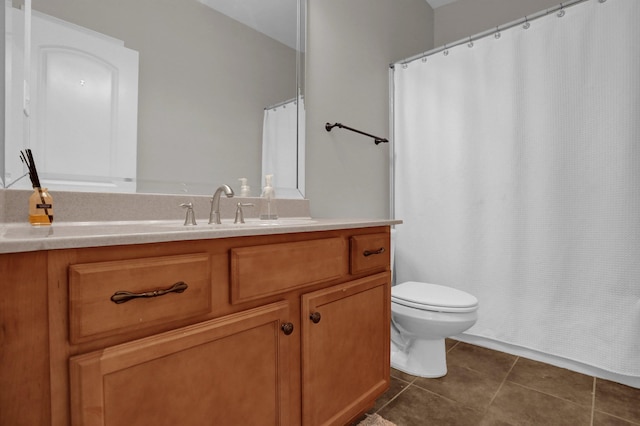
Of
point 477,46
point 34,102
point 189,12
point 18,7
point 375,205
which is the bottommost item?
point 375,205

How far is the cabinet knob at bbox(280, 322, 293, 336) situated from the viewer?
904 millimetres

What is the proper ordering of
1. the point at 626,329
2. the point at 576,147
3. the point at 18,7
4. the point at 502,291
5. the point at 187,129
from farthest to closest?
the point at 502,291
the point at 576,147
the point at 626,329
the point at 187,129
the point at 18,7

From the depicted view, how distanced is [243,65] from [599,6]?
178cm

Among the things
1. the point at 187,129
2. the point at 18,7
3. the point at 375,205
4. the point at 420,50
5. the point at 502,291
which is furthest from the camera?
the point at 420,50

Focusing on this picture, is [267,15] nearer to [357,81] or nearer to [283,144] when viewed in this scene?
[283,144]

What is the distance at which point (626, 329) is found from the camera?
1.58 m

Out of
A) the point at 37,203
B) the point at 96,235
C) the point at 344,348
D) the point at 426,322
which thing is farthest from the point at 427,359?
the point at 37,203

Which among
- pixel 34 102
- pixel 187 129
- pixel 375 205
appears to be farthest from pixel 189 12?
pixel 375 205

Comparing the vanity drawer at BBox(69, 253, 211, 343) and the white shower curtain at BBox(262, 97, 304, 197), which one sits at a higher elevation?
the white shower curtain at BBox(262, 97, 304, 197)

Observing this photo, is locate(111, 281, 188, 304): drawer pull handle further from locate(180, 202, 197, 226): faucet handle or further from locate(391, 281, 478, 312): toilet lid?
locate(391, 281, 478, 312): toilet lid

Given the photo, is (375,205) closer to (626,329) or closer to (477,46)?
(477,46)

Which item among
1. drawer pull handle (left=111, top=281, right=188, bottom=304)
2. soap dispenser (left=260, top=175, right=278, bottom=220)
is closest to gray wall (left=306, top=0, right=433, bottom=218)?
soap dispenser (left=260, top=175, right=278, bottom=220)

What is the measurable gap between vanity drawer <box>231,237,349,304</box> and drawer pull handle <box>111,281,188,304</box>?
0.43 feet

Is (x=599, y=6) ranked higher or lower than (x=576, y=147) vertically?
higher
